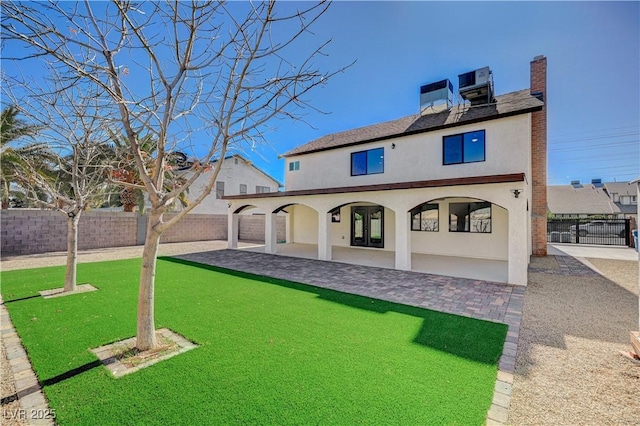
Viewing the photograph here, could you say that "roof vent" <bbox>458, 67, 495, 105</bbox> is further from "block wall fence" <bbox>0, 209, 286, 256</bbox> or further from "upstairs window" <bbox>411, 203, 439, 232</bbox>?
"block wall fence" <bbox>0, 209, 286, 256</bbox>

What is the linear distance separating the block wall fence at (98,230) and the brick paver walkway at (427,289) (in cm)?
780

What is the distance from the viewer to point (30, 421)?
112 inches

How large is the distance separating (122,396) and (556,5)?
552 inches

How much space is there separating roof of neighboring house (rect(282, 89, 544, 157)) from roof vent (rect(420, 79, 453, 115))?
1.15 feet

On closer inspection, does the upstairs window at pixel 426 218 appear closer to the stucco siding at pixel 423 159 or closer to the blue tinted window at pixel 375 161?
the stucco siding at pixel 423 159

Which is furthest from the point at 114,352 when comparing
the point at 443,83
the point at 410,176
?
the point at 443,83

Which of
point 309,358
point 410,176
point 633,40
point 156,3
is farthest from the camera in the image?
point 410,176

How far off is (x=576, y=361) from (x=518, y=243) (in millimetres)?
4943

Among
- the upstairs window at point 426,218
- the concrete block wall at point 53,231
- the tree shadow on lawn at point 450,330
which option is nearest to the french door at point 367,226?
the upstairs window at point 426,218

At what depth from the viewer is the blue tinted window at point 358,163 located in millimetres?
15641

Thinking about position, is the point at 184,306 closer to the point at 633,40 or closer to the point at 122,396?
the point at 122,396

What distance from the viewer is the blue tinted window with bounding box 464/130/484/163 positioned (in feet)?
39.4

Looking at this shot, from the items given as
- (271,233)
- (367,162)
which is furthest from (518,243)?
(271,233)

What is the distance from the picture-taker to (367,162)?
50.9ft
